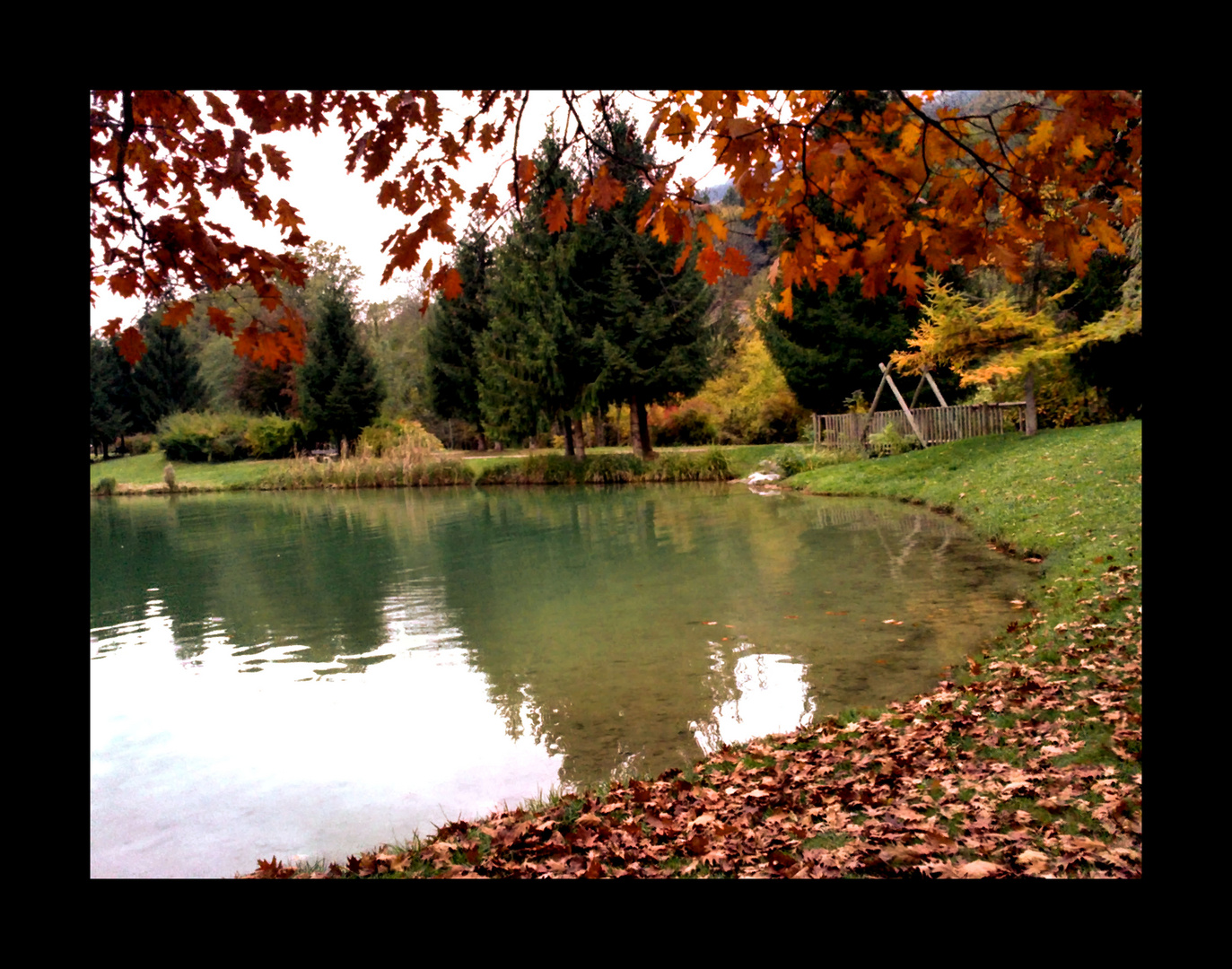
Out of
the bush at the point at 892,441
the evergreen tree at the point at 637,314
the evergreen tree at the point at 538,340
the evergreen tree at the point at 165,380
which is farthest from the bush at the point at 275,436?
the bush at the point at 892,441

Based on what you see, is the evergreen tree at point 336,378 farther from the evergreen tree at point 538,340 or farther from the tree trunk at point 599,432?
the tree trunk at point 599,432

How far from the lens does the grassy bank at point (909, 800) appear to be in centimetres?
356

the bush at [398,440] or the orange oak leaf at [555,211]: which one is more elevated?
the orange oak leaf at [555,211]

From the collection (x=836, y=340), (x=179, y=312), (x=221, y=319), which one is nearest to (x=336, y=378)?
(x=836, y=340)

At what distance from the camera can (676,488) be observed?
2634 cm

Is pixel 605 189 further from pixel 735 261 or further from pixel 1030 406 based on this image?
pixel 1030 406

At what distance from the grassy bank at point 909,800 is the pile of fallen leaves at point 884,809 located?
11mm

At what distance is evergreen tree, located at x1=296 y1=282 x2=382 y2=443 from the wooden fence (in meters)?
17.3

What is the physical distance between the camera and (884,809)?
4.09 meters

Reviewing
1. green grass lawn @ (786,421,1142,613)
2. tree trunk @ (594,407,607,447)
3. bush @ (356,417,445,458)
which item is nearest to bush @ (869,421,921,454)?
green grass lawn @ (786,421,1142,613)

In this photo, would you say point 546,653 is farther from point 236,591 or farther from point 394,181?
point 236,591

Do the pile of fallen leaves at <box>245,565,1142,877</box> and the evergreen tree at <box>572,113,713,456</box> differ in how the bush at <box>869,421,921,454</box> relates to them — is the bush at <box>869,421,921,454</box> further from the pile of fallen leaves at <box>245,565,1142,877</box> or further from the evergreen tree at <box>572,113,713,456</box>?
the pile of fallen leaves at <box>245,565,1142,877</box>

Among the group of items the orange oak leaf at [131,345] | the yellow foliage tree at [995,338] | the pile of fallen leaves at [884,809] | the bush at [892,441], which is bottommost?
the pile of fallen leaves at [884,809]

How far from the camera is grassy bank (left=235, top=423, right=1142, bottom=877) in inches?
140
